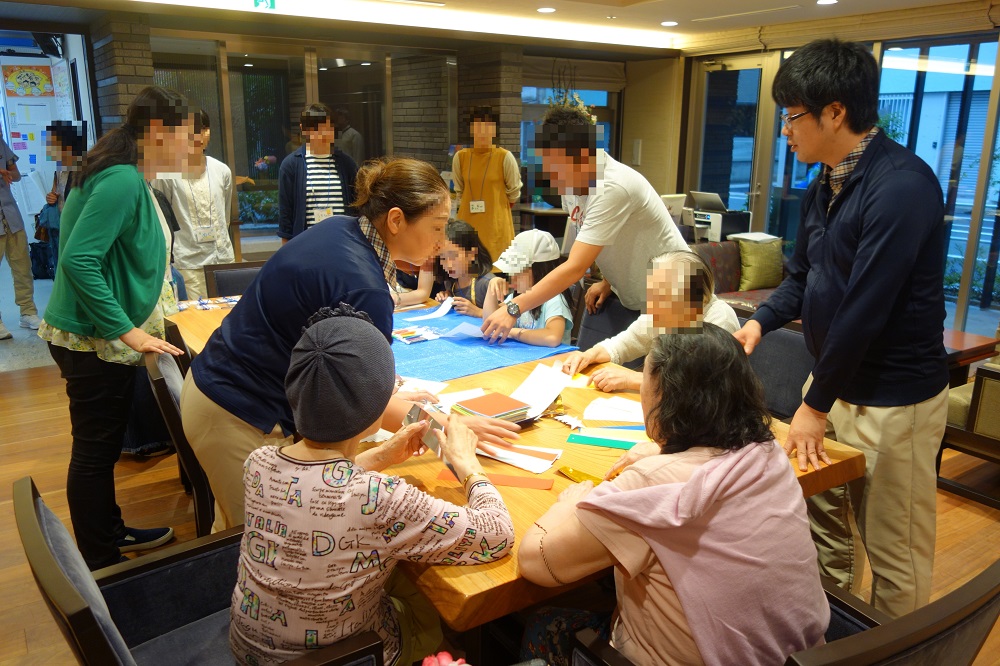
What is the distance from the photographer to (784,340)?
2.49 metres

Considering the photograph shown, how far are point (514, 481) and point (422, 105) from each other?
6.12m

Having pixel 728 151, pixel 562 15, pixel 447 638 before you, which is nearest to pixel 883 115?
pixel 728 151

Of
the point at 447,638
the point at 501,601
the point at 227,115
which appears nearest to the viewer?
the point at 501,601

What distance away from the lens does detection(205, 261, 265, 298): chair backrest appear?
3973 mm

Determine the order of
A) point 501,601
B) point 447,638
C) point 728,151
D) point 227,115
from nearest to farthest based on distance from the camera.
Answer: point 501,601
point 447,638
point 227,115
point 728,151

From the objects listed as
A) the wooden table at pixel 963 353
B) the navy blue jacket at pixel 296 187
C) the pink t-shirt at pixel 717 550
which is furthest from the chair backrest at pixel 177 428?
the wooden table at pixel 963 353

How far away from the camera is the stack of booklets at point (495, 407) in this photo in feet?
6.38

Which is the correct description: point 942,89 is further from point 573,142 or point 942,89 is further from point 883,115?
point 573,142

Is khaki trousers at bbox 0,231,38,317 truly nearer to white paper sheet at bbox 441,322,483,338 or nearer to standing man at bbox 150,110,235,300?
standing man at bbox 150,110,235,300

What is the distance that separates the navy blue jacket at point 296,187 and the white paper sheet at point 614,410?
2.89 metres

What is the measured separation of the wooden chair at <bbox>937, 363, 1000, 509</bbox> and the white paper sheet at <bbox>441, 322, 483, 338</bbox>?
213 cm

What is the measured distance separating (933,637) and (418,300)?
303cm

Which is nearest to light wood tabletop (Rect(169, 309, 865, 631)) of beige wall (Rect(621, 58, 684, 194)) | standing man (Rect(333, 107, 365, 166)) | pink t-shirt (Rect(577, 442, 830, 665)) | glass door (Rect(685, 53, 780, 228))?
pink t-shirt (Rect(577, 442, 830, 665))

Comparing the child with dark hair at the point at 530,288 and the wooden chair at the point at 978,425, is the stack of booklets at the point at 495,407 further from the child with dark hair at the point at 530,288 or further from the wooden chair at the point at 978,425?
the wooden chair at the point at 978,425
